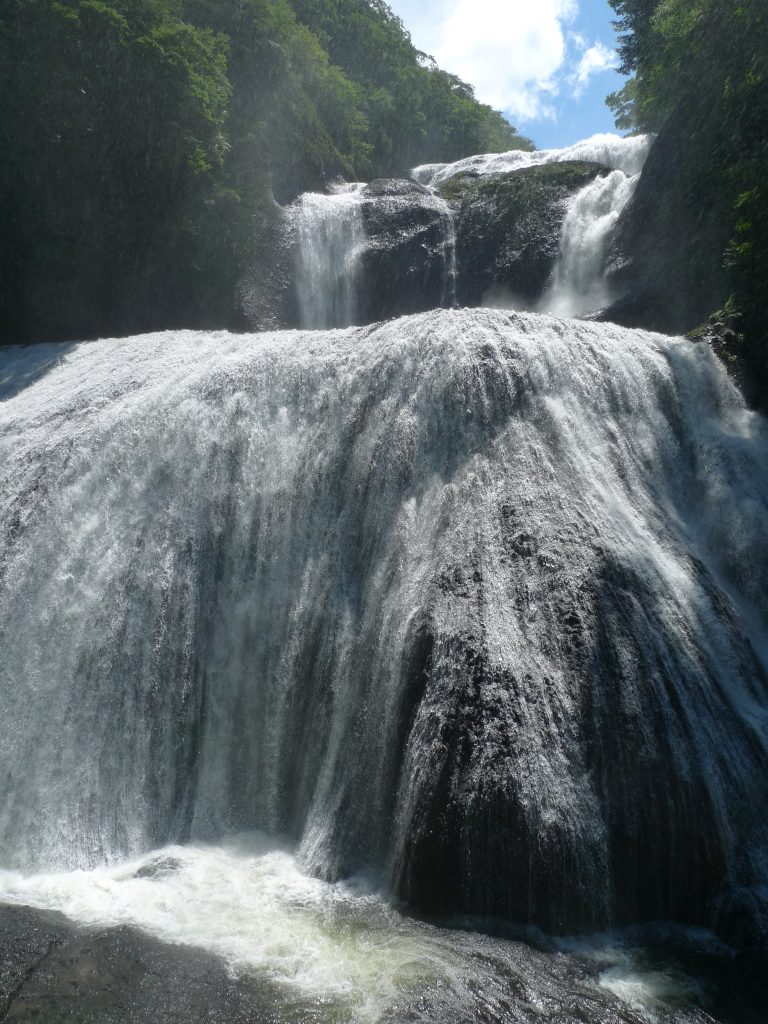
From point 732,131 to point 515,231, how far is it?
5152mm

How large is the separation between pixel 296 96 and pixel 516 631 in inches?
796

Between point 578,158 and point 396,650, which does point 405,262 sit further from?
point 396,650

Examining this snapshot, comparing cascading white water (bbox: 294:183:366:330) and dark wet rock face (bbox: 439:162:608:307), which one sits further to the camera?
cascading white water (bbox: 294:183:366:330)

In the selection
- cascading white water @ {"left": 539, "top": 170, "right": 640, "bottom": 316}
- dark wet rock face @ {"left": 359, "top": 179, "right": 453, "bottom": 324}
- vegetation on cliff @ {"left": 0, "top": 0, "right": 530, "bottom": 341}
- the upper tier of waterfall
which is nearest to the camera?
the upper tier of waterfall

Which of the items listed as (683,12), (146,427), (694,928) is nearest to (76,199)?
(146,427)

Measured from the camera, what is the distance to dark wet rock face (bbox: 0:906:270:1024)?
466cm

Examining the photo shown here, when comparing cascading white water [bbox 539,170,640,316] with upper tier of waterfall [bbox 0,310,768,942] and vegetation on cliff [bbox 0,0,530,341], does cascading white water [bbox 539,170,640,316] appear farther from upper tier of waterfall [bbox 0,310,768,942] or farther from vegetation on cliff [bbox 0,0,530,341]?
vegetation on cliff [bbox 0,0,530,341]

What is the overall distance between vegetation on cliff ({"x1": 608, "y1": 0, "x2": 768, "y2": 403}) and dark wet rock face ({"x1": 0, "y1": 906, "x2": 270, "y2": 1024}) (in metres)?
9.14

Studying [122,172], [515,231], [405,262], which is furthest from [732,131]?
[122,172]

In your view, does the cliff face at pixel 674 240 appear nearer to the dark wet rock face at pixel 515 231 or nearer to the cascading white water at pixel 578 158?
the dark wet rock face at pixel 515 231

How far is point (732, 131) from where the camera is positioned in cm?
1355

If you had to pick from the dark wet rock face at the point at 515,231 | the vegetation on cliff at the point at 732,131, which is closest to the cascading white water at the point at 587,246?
the dark wet rock face at the point at 515,231

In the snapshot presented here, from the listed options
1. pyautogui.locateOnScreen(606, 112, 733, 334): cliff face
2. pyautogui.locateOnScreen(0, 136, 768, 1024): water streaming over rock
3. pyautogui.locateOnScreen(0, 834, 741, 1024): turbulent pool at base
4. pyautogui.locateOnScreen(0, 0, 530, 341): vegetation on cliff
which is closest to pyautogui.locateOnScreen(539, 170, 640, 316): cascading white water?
pyautogui.locateOnScreen(606, 112, 733, 334): cliff face

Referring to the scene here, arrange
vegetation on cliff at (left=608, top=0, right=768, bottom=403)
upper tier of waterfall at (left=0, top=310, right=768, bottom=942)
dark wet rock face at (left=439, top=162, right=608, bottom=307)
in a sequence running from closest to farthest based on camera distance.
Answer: upper tier of waterfall at (left=0, top=310, right=768, bottom=942) < vegetation on cliff at (left=608, top=0, right=768, bottom=403) < dark wet rock face at (left=439, top=162, right=608, bottom=307)
